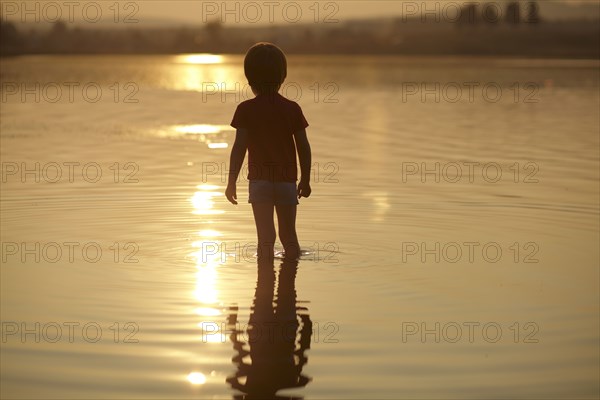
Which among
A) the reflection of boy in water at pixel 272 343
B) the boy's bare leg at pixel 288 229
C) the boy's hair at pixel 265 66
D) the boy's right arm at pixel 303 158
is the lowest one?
the reflection of boy in water at pixel 272 343

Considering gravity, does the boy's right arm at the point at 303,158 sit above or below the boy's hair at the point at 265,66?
below

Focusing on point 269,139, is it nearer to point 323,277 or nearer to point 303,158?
point 303,158

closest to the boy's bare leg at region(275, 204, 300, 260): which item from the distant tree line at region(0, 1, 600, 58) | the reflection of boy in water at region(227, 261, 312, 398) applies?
the reflection of boy in water at region(227, 261, 312, 398)

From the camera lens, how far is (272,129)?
961 cm

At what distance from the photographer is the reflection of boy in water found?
6.65 m

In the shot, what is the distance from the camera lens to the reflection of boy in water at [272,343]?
665 centimetres

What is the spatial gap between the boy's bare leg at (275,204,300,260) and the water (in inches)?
5.3

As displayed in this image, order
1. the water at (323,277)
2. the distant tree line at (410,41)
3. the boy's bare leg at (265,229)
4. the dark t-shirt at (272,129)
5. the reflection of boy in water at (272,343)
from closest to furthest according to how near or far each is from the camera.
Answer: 1. the reflection of boy in water at (272,343)
2. the water at (323,277)
3. the dark t-shirt at (272,129)
4. the boy's bare leg at (265,229)
5. the distant tree line at (410,41)

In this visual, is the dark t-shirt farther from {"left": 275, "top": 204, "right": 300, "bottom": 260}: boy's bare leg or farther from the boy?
{"left": 275, "top": 204, "right": 300, "bottom": 260}: boy's bare leg

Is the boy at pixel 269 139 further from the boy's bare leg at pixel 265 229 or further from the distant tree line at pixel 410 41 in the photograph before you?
the distant tree line at pixel 410 41

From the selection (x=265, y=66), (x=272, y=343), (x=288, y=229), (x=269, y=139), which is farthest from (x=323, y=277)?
(x=272, y=343)

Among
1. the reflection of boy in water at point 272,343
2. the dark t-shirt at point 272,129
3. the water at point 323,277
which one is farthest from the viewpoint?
the dark t-shirt at point 272,129

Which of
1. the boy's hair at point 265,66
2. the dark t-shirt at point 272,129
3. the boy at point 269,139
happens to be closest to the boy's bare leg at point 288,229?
the boy at point 269,139

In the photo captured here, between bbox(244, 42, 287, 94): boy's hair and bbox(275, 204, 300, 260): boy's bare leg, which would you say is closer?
bbox(244, 42, 287, 94): boy's hair
